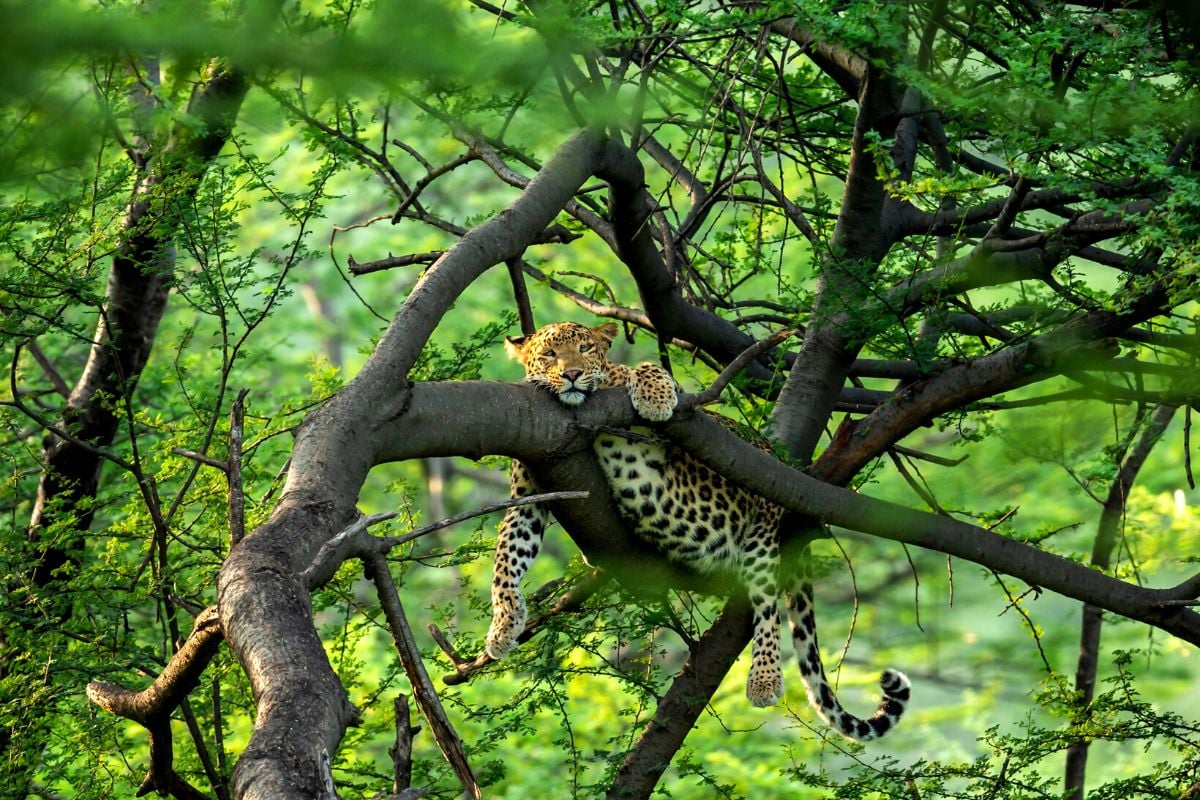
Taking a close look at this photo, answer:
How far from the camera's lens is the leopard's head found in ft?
21.6

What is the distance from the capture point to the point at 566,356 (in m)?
7.11

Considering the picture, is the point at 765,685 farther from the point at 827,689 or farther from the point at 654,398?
the point at 654,398

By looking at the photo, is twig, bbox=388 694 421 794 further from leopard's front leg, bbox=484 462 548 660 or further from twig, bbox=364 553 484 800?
leopard's front leg, bbox=484 462 548 660

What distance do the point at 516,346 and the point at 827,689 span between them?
2337 mm

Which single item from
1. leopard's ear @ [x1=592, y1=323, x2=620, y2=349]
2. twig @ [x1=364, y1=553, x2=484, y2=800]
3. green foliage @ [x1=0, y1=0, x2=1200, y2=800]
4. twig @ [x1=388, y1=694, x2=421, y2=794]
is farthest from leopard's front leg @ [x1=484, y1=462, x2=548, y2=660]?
twig @ [x1=388, y1=694, x2=421, y2=794]

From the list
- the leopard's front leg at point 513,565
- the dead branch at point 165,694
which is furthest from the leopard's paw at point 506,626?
the dead branch at point 165,694

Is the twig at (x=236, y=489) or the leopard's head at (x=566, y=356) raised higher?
the leopard's head at (x=566, y=356)

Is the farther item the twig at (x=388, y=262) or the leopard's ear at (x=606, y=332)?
the leopard's ear at (x=606, y=332)

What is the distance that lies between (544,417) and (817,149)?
4075 mm

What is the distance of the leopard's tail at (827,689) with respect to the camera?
288 inches

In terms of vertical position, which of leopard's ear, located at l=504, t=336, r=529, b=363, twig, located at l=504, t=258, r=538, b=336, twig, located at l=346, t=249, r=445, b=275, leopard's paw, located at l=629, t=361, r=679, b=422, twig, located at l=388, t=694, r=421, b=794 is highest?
leopard's ear, located at l=504, t=336, r=529, b=363

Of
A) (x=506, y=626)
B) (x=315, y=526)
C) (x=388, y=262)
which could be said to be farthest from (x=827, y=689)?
(x=315, y=526)

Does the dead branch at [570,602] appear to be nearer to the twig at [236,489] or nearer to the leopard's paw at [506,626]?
the leopard's paw at [506,626]

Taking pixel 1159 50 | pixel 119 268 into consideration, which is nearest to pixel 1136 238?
pixel 1159 50
